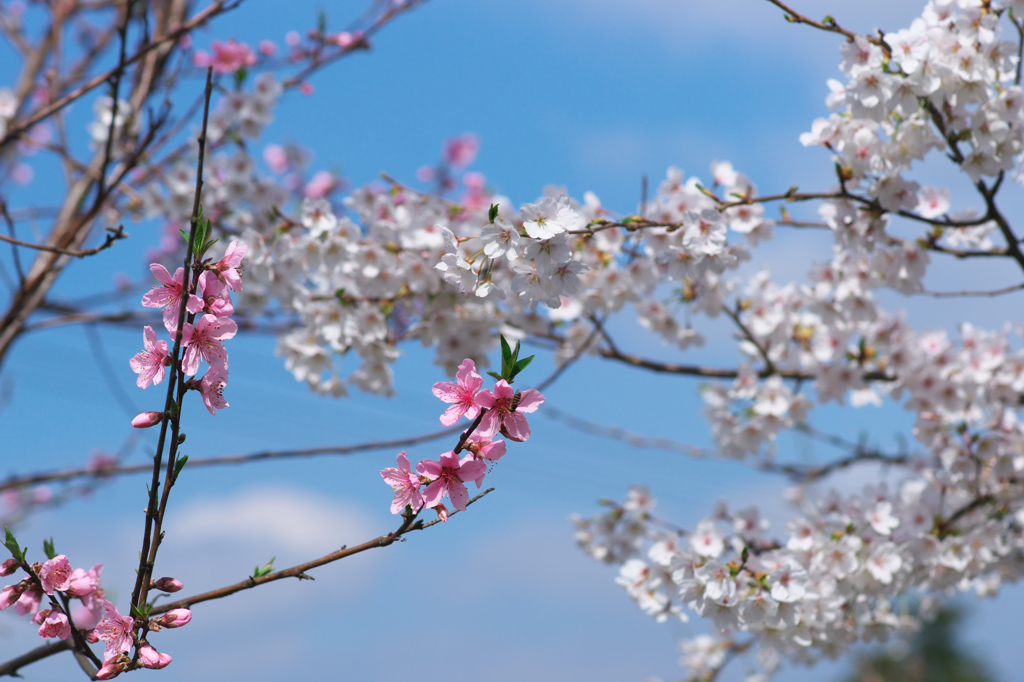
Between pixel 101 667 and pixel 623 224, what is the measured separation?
5.43ft

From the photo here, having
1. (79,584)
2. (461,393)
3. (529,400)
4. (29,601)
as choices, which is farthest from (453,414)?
(29,601)

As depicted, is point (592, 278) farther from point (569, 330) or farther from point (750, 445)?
point (750, 445)

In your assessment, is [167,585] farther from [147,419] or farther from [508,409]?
[508,409]

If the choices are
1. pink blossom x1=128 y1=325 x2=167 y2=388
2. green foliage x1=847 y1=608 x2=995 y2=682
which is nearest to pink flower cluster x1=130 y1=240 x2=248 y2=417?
pink blossom x1=128 y1=325 x2=167 y2=388

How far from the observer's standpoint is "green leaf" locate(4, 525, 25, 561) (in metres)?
1.31

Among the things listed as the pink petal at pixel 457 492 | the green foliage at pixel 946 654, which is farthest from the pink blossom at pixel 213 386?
the green foliage at pixel 946 654

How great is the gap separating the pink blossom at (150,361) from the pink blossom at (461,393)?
1.71 feet

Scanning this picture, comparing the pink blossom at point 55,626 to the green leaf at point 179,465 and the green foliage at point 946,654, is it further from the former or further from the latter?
the green foliage at point 946,654

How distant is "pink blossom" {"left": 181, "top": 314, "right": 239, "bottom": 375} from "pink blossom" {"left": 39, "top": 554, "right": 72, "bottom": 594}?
466 millimetres

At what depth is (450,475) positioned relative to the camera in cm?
128

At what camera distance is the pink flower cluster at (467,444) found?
126 centimetres

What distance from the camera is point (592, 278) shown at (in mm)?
3420

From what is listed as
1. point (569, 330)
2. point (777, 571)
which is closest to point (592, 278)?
point (569, 330)

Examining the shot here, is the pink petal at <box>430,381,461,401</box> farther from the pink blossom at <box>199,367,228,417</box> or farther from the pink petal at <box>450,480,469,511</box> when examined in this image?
the pink blossom at <box>199,367,228,417</box>
